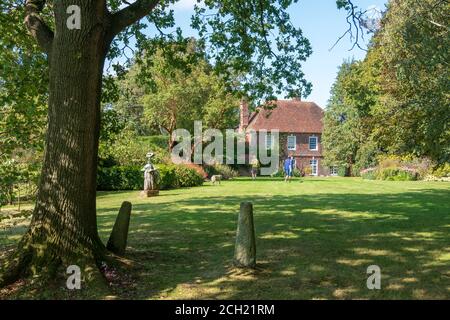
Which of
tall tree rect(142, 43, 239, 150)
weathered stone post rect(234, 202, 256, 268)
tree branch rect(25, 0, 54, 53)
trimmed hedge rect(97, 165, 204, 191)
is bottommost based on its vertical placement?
weathered stone post rect(234, 202, 256, 268)

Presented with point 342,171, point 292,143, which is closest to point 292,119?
point 292,143

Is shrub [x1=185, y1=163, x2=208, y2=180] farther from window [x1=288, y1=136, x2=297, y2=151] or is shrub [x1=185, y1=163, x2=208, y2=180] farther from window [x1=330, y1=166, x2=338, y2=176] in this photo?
window [x1=330, y1=166, x2=338, y2=176]

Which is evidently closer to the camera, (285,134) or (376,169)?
(376,169)

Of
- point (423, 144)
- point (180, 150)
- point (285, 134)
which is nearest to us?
point (423, 144)

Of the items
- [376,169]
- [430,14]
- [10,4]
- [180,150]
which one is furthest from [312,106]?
[10,4]

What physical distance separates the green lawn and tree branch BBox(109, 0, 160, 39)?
12.7ft

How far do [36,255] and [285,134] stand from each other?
5121 centimetres

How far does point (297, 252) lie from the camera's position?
823 centimetres

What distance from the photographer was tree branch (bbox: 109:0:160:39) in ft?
23.4

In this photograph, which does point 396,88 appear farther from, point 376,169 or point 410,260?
point 376,169

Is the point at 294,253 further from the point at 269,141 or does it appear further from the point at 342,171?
the point at 269,141

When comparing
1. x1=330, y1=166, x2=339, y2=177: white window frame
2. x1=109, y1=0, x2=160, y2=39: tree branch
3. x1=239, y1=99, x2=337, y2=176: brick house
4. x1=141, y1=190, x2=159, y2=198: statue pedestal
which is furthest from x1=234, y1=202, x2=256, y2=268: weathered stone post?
x1=330, y1=166, x2=339, y2=177: white window frame

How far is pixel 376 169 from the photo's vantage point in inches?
1566
